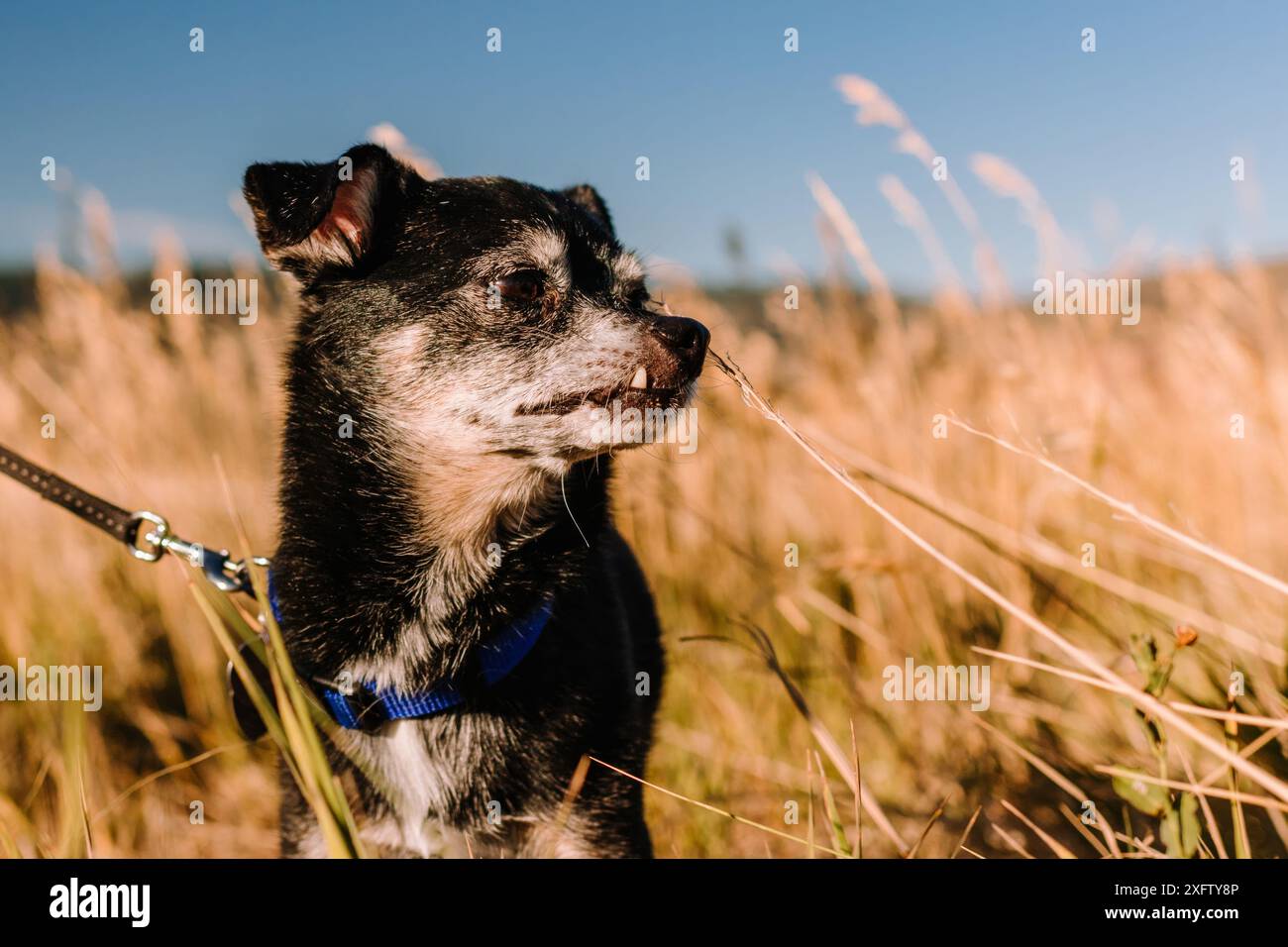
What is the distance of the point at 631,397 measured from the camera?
241 centimetres

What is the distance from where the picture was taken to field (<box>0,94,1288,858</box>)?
2801mm

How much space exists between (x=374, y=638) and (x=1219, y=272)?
13.2ft

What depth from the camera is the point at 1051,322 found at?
14.9 ft

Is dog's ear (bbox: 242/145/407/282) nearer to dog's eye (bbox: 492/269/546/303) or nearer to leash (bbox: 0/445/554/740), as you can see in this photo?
dog's eye (bbox: 492/269/546/303)

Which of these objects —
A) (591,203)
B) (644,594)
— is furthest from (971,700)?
(591,203)

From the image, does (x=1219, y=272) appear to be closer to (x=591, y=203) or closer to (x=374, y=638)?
(x=591, y=203)

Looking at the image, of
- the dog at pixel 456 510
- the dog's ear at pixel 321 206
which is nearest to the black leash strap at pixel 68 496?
the dog at pixel 456 510

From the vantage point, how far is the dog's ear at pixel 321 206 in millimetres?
2408

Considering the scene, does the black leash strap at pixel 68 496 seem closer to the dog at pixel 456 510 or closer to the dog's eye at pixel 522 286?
the dog at pixel 456 510

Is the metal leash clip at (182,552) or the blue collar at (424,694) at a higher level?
the metal leash clip at (182,552)

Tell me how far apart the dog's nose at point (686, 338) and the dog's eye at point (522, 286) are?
1.32 ft

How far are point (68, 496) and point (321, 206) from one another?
100 centimetres

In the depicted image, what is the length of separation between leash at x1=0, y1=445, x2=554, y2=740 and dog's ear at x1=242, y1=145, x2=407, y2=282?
2.61 feet

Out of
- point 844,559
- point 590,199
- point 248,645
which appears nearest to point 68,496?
point 248,645
